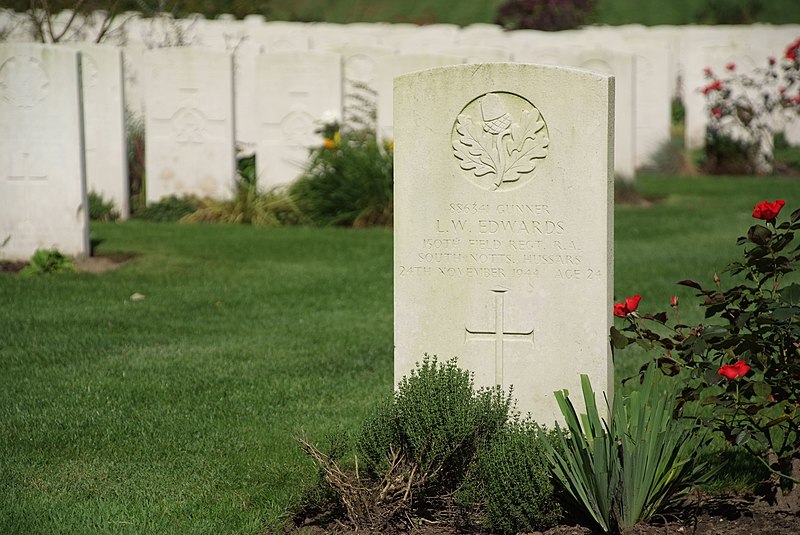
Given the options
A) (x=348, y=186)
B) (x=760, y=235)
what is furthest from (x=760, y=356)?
(x=348, y=186)

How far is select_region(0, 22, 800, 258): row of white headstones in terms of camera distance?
9.50 metres

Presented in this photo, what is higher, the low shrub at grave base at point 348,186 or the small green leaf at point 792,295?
the low shrub at grave base at point 348,186

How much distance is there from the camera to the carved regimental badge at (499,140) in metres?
4.32

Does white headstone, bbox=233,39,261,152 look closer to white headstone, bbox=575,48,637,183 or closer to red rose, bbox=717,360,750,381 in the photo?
white headstone, bbox=575,48,637,183

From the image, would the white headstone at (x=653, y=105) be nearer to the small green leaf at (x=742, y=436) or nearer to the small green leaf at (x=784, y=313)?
the small green leaf at (x=784, y=313)

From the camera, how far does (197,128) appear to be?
13.2 meters

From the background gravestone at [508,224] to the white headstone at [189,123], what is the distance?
29.5 ft

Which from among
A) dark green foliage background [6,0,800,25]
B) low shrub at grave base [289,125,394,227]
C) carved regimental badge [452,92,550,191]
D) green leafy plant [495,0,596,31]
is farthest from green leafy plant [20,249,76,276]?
dark green foliage background [6,0,800,25]

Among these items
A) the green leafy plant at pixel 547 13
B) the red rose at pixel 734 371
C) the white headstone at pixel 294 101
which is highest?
the green leafy plant at pixel 547 13

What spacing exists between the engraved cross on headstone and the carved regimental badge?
0.45 metres

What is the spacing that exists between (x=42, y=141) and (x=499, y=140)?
6.20 meters

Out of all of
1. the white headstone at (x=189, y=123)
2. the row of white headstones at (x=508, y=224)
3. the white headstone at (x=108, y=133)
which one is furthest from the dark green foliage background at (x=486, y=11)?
the row of white headstones at (x=508, y=224)

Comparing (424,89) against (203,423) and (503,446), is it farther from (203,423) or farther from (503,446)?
(203,423)

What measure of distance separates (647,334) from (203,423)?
7.57 ft
